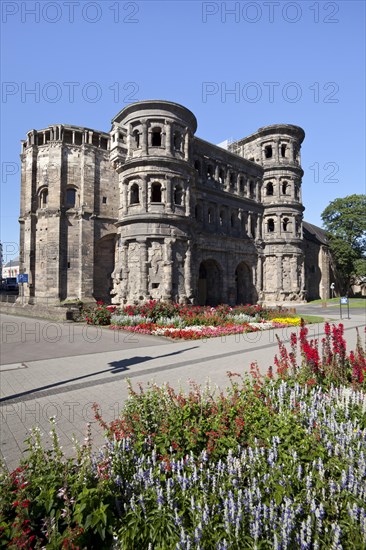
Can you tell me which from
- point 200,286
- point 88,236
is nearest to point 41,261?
point 88,236

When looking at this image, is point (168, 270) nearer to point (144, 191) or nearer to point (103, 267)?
point (144, 191)

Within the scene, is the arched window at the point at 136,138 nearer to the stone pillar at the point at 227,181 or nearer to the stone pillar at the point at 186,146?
the stone pillar at the point at 186,146

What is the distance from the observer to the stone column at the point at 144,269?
22500 mm

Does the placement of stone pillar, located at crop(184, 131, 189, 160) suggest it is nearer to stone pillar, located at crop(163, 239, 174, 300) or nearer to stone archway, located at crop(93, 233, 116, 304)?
stone pillar, located at crop(163, 239, 174, 300)

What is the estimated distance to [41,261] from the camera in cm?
2845

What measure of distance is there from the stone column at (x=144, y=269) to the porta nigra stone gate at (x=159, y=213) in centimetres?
7

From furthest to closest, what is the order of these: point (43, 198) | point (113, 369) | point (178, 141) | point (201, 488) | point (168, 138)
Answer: point (43, 198)
point (178, 141)
point (168, 138)
point (113, 369)
point (201, 488)

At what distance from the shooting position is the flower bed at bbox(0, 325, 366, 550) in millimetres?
2293

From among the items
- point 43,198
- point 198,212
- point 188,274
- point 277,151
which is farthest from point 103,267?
point 277,151

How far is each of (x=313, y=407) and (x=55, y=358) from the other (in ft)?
26.6

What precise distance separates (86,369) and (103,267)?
72.0 ft

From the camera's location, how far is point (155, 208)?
23.3 m

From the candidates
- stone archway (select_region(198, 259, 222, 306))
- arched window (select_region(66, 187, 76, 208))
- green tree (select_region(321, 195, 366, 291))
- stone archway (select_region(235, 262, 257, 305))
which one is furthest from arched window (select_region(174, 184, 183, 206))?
green tree (select_region(321, 195, 366, 291))

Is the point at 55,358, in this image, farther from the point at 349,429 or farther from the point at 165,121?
the point at 165,121
